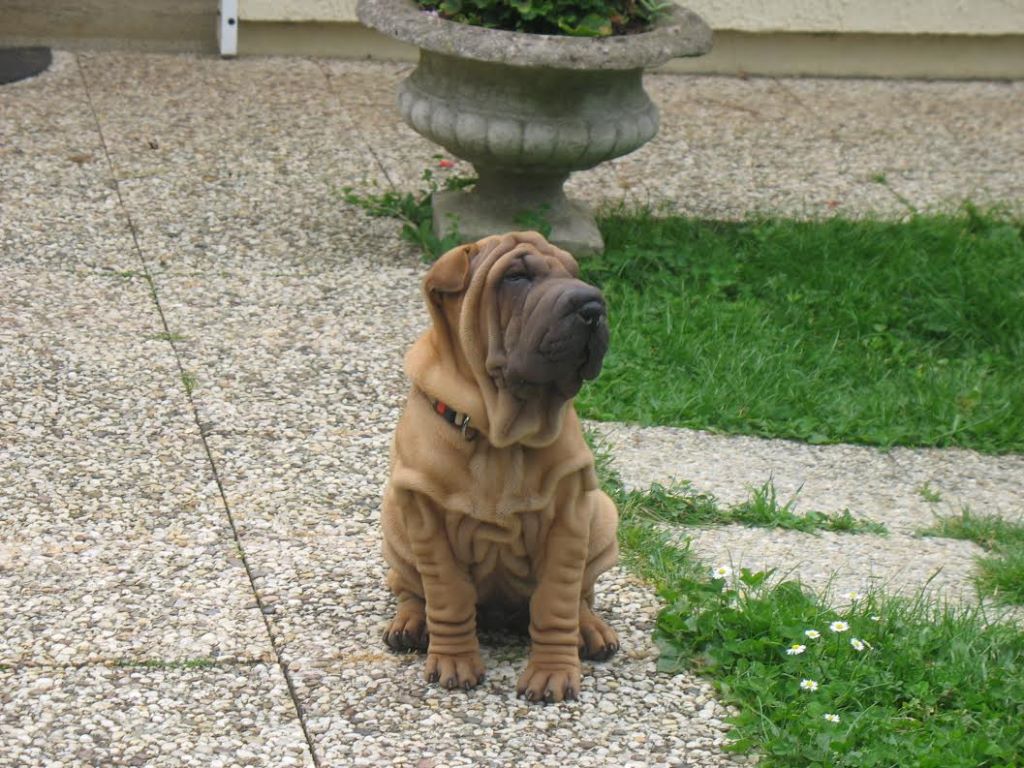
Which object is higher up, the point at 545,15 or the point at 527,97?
the point at 545,15

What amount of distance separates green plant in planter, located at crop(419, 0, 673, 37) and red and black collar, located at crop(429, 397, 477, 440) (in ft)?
9.74

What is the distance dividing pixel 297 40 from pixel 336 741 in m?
6.36

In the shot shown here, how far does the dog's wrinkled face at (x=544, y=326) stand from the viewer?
3254 mm

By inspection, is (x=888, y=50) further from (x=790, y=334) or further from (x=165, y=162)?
(x=165, y=162)

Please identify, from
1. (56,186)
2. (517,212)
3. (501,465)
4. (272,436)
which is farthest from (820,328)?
(56,186)

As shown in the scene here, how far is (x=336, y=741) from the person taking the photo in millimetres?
3510

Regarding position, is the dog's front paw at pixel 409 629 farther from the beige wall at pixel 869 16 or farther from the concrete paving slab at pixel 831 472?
the beige wall at pixel 869 16

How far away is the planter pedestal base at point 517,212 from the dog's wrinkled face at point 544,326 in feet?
9.94

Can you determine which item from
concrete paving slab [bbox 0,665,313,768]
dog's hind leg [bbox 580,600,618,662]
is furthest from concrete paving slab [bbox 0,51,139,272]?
dog's hind leg [bbox 580,600,618,662]

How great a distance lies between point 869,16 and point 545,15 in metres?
3.92

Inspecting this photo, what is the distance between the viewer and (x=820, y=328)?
20.3 feet

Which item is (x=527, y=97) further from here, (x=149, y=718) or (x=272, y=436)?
(x=149, y=718)

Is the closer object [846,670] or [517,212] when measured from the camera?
[846,670]

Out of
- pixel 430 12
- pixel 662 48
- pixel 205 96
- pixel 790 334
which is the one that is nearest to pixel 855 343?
pixel 790 334
